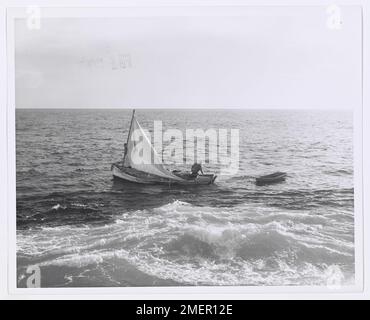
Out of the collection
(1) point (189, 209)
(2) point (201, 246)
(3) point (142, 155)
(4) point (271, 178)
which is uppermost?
(3) point (142, 155)

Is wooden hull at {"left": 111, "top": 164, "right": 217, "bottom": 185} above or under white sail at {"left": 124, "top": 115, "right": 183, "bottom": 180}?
under

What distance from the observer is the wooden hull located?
4262 millimetres

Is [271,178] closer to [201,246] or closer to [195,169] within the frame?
[195,169]

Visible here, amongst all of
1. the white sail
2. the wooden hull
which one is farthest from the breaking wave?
the white sail

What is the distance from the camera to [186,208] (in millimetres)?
4293

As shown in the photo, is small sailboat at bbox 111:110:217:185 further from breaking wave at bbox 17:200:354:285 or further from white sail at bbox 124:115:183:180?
breaking wave at bbox 17:200:354:285

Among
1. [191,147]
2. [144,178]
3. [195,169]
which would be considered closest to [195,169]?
[195,169]

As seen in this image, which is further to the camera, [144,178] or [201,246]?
[144,178]

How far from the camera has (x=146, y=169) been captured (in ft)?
14.2

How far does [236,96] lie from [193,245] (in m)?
1.35

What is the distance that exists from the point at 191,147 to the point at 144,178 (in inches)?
19.7

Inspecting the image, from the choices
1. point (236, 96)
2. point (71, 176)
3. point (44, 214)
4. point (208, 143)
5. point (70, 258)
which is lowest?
point (70, 258)

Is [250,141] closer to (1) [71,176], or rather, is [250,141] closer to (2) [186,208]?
(2) [186,208]

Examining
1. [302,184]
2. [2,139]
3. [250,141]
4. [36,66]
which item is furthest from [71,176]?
[302,184]
